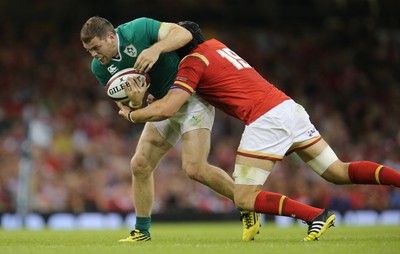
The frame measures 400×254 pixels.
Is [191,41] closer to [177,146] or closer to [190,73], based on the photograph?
[190,73]

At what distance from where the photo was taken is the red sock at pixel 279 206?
820cm

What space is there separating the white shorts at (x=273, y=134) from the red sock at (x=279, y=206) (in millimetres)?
383

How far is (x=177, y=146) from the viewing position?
63.0ft

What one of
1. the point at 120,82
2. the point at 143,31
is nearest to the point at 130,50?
the point at 143,31

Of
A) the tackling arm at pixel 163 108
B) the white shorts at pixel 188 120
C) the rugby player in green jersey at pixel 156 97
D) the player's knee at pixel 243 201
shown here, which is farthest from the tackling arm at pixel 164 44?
the player's knee at pixel 243 201

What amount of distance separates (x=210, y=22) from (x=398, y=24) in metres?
5.03

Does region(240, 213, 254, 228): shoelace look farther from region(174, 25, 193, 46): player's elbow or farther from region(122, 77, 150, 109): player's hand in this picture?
region(174, 25, 193, 46): player's elbow

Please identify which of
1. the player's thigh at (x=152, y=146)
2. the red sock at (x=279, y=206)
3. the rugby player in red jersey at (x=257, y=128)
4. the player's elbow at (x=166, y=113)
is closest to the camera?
the red sock at (x=279, y=206)

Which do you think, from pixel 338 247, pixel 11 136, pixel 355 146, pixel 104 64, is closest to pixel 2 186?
pixel 11 136

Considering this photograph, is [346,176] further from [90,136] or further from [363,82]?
[363,82]

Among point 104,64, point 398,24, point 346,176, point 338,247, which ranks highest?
point 398,24

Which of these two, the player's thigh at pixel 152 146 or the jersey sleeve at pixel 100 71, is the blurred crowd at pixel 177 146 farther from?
the jersey sleeve at pixel 100 71

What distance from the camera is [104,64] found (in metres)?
8.72

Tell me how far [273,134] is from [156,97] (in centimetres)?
145
